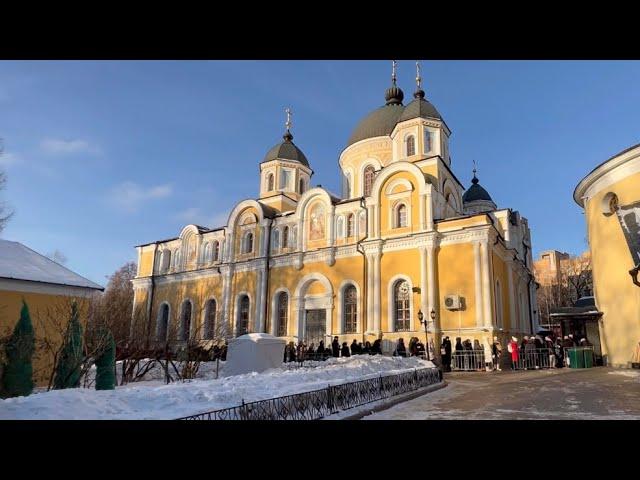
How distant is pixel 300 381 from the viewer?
973 cm

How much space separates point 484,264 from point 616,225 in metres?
5.70

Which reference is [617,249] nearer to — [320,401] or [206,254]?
[320,401]

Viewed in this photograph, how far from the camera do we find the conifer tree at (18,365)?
1097 centimetres

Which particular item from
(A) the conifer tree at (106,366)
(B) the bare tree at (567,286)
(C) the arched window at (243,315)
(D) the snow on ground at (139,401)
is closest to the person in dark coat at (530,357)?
(D) the snow on ground at (139,401)

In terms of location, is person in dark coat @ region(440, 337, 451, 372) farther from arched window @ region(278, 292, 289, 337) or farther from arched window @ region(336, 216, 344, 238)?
arched window @ region(278, 292, 289, 337)

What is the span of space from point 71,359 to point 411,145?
74.8ft

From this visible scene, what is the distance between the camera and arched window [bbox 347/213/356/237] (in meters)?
28.2

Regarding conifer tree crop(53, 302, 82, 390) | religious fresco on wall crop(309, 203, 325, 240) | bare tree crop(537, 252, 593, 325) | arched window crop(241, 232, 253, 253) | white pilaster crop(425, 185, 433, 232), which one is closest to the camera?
conifer tree crop(53, 302, 82, 390)

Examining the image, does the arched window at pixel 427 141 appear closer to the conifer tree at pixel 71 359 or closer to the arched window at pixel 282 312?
the arched window at pixel 282 312

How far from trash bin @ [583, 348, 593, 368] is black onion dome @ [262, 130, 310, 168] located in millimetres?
23288

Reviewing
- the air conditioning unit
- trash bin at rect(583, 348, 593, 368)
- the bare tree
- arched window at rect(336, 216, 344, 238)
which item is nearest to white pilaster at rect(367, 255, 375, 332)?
arched window at rect(336, 216, 344, 238)

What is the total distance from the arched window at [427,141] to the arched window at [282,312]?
12.5 metres
